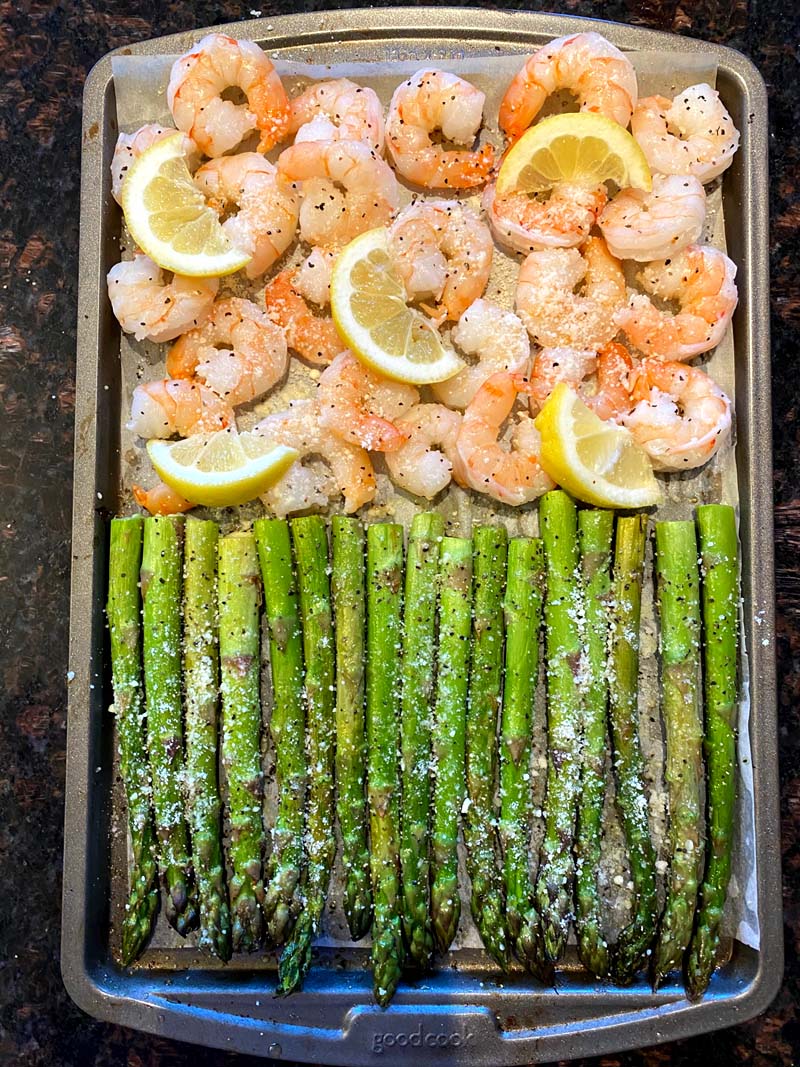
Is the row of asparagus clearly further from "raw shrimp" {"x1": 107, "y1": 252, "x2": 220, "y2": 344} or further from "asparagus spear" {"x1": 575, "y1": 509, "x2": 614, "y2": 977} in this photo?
"raw shrimp" {"x1": 107, "y1": 252, "x2": 220, "y2": 344}

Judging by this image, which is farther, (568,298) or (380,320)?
(568,298)

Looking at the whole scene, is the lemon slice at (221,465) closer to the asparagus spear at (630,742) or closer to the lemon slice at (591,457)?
the lemon slice at (591,457)

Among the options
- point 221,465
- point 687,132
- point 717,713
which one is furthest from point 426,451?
point 687,132

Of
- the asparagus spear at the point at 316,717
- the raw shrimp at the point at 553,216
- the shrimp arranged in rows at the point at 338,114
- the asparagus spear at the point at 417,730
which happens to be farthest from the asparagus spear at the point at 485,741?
the shrimp arranged in rows at the point at 338,114

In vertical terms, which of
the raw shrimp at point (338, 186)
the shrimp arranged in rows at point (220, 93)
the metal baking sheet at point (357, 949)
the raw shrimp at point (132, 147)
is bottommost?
the metal baking sheet at point (357, 949)

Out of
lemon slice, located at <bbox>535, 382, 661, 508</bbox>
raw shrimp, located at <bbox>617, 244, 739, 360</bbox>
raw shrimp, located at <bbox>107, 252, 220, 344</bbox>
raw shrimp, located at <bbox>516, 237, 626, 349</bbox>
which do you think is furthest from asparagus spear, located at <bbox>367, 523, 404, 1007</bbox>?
raw shrimp, located at <bbox>617, 244, 739, 360</bbox>

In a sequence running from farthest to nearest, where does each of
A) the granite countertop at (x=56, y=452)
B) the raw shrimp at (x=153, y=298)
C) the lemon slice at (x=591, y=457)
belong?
1. the granite countertop at (x=56, y=452)
2. the raw shrimp at (x=153, y=298)
3. the lemon slice at (x=591, y=457)

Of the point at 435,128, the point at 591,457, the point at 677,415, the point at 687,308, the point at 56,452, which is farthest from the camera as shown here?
the point at 56,452

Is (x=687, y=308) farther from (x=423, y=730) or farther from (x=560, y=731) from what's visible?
(x=423, y=730)
